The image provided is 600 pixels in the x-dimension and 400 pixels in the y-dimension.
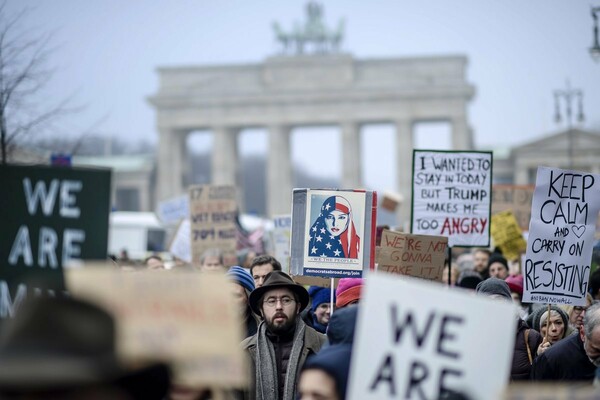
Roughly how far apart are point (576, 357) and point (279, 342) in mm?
1782

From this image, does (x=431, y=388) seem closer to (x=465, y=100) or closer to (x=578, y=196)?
(x=578, y=196)

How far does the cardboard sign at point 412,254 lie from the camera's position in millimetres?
10625

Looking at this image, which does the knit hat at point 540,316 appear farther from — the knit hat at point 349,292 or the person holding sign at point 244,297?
the person holding sign at point 244,297

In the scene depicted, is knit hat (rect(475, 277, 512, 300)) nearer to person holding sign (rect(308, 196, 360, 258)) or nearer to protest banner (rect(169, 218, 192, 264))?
person holding sign (rect(308, 196, 360, 258))

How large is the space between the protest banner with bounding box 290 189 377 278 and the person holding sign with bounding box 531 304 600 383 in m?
→ 2.11

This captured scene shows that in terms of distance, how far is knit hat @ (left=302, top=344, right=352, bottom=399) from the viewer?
15.6ft

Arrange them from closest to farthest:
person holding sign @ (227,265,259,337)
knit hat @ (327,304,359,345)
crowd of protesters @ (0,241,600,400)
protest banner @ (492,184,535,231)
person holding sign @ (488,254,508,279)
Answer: crowd of protesters @ (0,241,600,400)
knit hat @ (327,304,359,345)
person holding sign @ (227,265,259,337)
person holding sign @ (488,254,508,279)
protest banner @ (492,184,535,231)

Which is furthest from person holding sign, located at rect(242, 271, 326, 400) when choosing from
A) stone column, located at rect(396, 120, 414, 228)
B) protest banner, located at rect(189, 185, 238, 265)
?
stone column, located at rect(396, 120, 414, 228)

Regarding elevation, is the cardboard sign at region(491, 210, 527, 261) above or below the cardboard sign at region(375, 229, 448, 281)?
above

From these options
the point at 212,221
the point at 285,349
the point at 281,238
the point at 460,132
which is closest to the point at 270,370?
the point at 285,349

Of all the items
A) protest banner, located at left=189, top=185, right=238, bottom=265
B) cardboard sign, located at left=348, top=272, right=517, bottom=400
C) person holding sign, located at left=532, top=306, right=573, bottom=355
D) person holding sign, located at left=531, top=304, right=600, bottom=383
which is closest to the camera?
cardboard sign, located at left=348, top=272, right=517, bottom=400

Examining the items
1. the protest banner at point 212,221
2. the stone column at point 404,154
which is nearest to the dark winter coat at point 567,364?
the protest banner at point 212,221

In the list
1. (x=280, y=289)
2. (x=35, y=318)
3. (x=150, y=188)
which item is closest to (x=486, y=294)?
(x=280, y=289)

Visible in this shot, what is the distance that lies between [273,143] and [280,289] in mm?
84806
